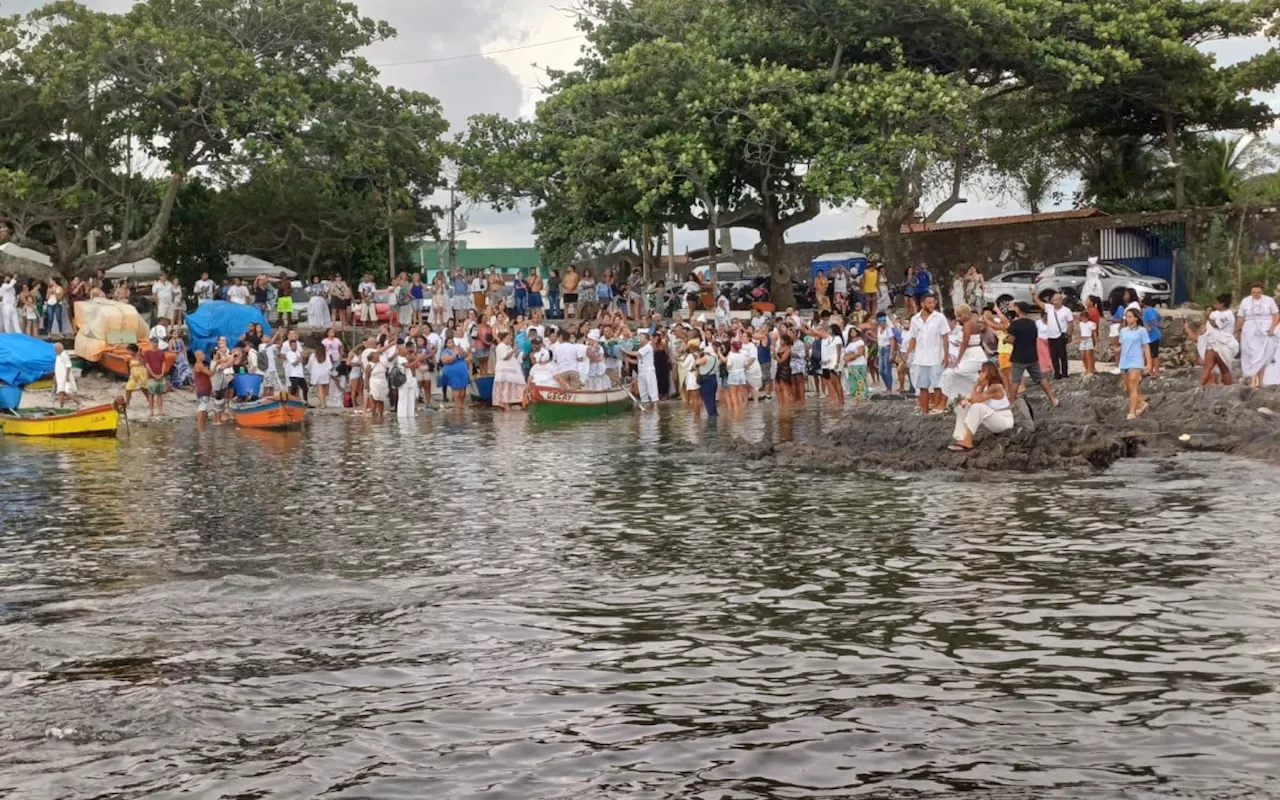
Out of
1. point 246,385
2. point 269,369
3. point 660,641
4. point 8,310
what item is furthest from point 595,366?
point 660,641

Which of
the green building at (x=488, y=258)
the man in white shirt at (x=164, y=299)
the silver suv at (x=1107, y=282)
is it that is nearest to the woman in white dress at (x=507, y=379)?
the man in white shirt at (x=164, y=299)

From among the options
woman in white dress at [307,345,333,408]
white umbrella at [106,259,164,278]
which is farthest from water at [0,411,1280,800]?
white umbrella at [106,259,164,278]

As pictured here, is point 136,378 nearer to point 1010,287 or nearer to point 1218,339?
point 1218,339

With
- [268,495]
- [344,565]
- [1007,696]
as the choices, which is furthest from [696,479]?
[1007,696]

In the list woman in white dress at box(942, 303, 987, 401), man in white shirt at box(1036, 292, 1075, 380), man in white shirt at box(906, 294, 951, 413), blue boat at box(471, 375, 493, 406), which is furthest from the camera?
blue boat at box(471, 375, 493, 406)

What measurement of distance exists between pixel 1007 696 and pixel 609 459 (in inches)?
531

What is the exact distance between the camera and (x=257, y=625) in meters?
11.1

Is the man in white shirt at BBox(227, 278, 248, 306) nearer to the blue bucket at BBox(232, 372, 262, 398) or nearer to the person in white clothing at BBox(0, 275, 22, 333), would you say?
the person in white clothing at BBox(0, 275, 22, 333)

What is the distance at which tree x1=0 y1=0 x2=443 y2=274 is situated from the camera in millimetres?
38906

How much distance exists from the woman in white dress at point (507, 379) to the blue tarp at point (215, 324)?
604 cm

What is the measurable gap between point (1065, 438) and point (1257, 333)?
6.21m

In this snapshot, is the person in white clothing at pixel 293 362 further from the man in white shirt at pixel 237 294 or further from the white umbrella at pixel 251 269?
the white umbrella at pixel 251 269

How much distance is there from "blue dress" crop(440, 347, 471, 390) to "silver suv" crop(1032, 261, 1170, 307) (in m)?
13.4

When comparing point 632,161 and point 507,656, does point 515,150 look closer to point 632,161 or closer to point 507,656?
point 632,161
